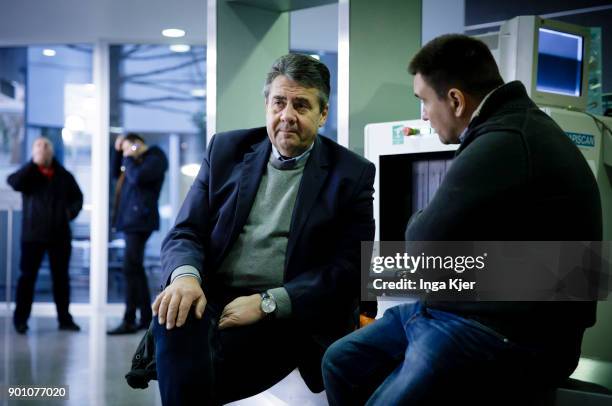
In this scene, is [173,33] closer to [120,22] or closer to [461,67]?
[120,22]

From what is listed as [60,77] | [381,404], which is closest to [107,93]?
[60,77]

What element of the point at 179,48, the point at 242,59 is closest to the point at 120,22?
the point at 179,48

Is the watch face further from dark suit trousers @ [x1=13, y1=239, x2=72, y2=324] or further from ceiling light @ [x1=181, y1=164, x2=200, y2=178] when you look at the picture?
ceiling light @ [x1=181, y1=164, x2=200, y2=178]

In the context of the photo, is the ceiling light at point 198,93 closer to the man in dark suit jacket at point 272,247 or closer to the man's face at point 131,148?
the man's face at point 131,148

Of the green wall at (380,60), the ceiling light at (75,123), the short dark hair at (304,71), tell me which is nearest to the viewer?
the short dark hair at (304,71)

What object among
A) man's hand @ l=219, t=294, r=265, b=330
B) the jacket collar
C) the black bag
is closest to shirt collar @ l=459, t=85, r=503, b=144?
the jacket collar

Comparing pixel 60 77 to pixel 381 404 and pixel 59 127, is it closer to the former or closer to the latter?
pixel 59 127

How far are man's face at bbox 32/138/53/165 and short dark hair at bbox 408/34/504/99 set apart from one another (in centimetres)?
470

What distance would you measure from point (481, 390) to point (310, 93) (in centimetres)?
91

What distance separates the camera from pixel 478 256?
1380 millimetres

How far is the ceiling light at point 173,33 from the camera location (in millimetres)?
6270

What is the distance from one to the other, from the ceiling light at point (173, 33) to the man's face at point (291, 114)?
4.56m

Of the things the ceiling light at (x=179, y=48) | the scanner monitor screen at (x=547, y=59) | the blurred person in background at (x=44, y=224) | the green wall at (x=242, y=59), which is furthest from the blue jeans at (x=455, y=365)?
the ceiling light at (x=179, y=48)

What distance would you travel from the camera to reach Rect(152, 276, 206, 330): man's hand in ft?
5.46
